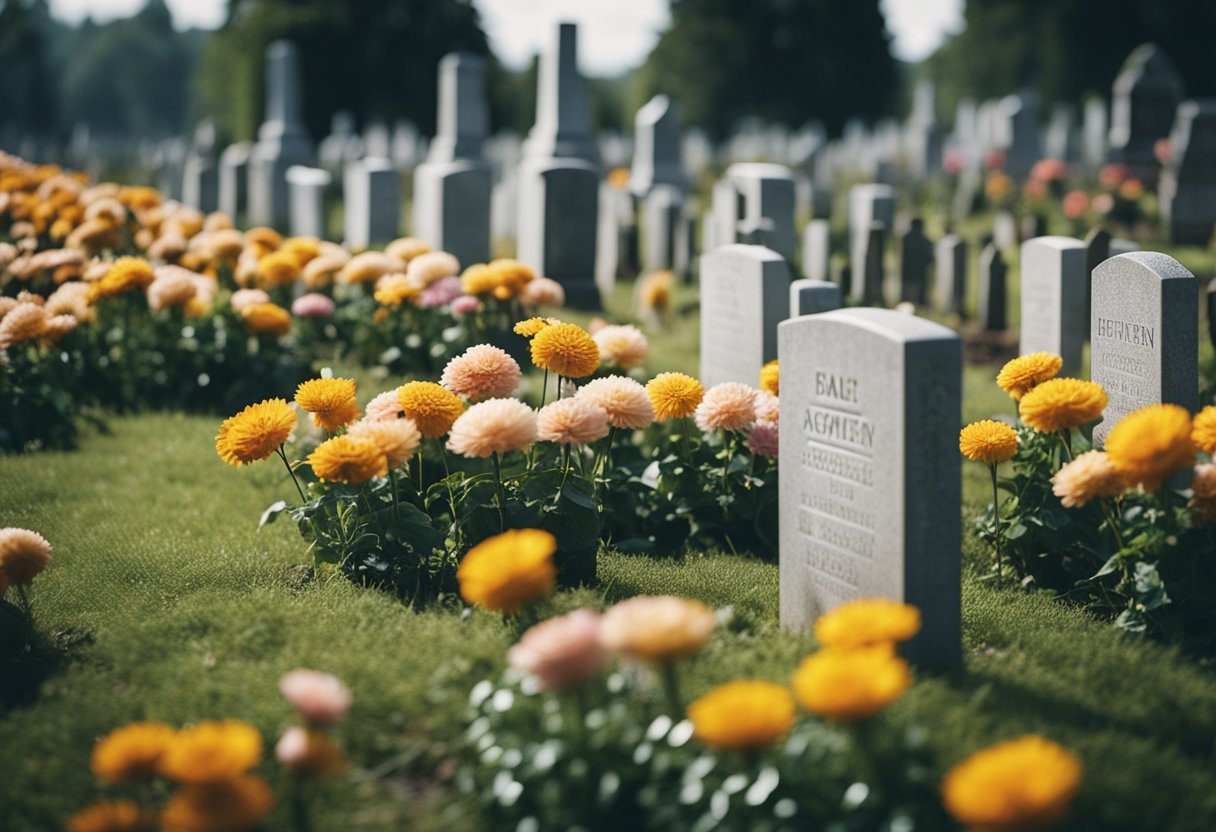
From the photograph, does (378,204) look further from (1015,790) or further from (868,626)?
(1015,790)

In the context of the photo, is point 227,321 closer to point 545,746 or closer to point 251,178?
point 545,746

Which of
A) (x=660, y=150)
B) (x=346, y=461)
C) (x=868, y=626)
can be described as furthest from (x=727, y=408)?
(x=660, y=150)

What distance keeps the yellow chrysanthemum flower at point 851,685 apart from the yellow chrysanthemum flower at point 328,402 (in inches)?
90.4

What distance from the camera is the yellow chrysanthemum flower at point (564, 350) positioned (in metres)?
4.72

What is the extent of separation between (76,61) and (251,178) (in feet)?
384

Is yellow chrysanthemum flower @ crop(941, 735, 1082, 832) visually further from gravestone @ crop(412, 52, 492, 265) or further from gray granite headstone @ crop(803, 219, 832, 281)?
gravestone @ crop(412, 52, 492, 265)

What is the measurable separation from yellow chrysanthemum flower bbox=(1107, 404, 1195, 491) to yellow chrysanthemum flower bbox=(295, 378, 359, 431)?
252 cm

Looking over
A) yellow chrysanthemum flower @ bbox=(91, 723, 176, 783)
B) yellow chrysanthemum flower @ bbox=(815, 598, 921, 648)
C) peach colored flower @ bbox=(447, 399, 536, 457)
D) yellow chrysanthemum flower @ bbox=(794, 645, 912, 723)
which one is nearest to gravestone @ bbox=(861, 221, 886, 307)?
peach colored flower @ bbox=(447, 399, 536, 457)

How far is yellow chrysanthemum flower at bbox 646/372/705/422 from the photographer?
505 centimetres

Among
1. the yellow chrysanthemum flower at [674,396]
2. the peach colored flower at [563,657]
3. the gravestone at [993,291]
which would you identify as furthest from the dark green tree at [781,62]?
the peach colored flower at [563,657]

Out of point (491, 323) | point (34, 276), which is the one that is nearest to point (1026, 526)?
point (491, 323)

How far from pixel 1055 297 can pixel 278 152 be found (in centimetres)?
1342

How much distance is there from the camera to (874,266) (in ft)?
35.5

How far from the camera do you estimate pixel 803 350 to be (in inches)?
170
